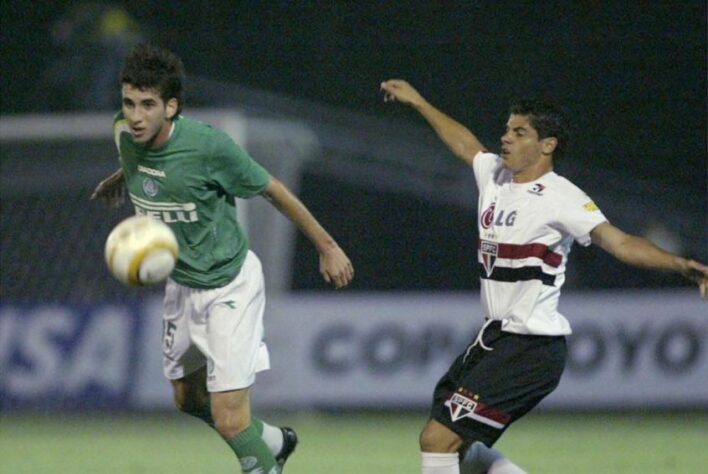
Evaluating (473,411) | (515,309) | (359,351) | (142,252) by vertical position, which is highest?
(142,252)

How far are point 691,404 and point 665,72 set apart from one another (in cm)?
329

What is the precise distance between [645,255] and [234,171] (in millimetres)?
1799

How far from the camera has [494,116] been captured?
1277cm

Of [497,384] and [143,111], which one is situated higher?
[143,111]

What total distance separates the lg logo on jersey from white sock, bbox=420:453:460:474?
3.28 feet

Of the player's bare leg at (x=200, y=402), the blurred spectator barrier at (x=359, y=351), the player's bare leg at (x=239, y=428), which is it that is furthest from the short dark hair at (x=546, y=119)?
the blurred spectator barrier at (x=359, y=351)

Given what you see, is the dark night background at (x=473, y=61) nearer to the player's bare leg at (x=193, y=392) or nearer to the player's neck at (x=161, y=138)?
the player's bare leg at (x=193, y=392)

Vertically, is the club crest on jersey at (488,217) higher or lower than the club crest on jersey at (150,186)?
lower

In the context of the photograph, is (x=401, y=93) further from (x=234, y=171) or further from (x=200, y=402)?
(x=200, y=402)

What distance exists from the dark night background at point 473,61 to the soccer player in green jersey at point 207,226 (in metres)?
6.28

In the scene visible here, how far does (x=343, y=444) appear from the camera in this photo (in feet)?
31.4

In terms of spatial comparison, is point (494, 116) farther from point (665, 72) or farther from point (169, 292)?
point (169, 292)

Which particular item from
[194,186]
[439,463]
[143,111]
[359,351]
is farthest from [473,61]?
[439,463]

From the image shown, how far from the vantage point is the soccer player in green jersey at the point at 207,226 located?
5.93m
